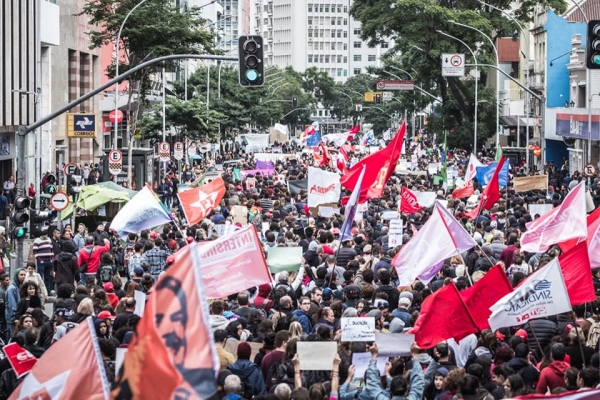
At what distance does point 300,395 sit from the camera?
1034 cm

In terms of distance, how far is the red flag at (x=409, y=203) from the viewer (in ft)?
93.1

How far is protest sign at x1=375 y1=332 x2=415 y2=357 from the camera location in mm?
12109

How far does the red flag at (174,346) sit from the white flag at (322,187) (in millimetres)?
21250

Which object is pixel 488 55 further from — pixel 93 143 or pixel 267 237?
pixel 267 237

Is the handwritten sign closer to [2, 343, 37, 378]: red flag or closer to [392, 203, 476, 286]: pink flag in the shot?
[2, 343, 37, 378]: red flag

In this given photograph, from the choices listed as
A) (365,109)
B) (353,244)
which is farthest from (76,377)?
(365,109)

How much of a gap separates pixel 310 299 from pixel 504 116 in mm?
66354

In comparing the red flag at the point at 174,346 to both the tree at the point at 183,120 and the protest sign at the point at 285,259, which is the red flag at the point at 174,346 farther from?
the tree at the point at 183,120

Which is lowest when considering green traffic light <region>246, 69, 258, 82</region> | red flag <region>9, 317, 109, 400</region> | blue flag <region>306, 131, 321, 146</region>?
red flag <region>9, 317, 109, 400</region>

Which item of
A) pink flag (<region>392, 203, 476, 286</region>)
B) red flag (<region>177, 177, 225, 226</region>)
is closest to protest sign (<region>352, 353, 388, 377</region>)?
pink flag (<region>392, 203, 476, 286</region>)

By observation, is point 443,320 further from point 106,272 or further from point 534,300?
point 106,272

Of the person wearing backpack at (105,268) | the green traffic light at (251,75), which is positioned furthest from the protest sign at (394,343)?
the person wearing backpack at (105,268)

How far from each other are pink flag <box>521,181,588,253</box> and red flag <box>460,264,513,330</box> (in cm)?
284

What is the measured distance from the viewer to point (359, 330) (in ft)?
39.3
